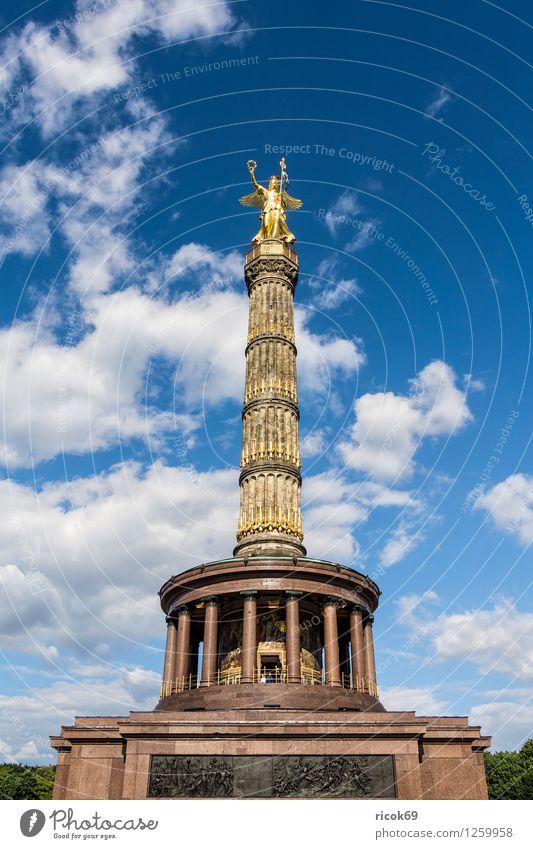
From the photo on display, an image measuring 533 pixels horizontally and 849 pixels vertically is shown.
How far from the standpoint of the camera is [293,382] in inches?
1293

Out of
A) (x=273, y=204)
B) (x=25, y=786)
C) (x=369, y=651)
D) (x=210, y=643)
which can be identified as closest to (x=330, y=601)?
(x=369, y=651)

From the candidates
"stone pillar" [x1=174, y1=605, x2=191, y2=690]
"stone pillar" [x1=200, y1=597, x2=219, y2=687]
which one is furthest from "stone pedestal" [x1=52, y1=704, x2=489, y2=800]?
"stone pillar" [x1=174, y1=605, x2=191, y2=690]

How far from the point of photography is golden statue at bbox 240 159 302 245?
1460 inches

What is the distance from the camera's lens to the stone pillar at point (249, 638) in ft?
73.8

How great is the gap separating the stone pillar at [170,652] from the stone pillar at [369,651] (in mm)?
7357

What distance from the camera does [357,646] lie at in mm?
25297

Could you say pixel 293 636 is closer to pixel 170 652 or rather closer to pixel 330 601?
pixel 330 601

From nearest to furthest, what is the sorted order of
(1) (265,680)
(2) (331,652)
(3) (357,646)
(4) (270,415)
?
1. (2) (331,652)
2. (1) (265,680)
3. (3) (357,646)
4. (4) (270,415)

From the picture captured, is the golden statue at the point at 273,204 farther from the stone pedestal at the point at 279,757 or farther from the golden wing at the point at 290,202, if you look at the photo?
the stone pedestal at the point at 279,757

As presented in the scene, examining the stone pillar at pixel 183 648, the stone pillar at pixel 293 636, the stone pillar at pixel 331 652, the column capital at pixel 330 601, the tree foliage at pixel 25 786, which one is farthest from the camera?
the tree foliage at pixel 25 786

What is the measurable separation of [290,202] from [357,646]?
991 inches

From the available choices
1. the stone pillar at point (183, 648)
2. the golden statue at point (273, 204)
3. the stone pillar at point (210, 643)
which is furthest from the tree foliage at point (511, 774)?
the golden statue at point (273, 204)

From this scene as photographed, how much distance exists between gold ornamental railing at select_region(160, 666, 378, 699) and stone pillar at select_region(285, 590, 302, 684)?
63cm

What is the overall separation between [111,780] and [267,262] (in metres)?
25.0
